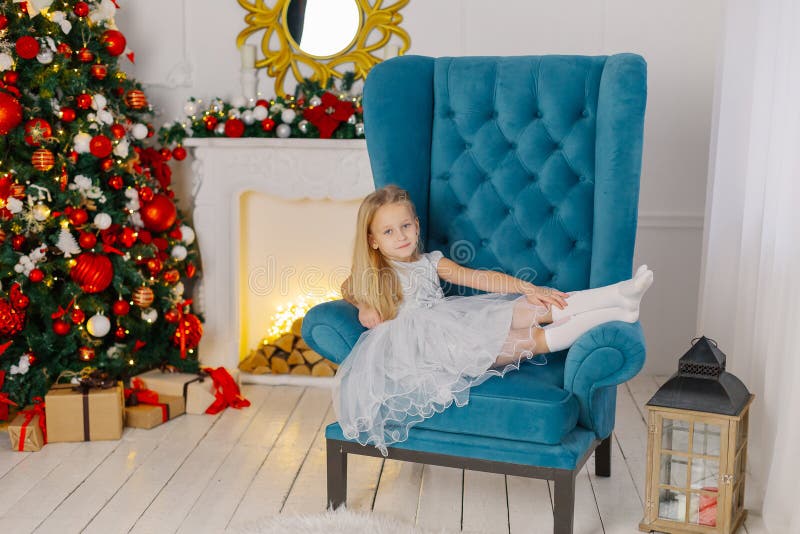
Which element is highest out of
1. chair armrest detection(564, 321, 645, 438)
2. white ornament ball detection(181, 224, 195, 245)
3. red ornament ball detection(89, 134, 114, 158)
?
red ornament ball detection(89, 134, 114, 158)

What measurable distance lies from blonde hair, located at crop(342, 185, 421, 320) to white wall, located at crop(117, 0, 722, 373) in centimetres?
150

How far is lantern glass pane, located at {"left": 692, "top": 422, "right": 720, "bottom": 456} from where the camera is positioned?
2.34 meters

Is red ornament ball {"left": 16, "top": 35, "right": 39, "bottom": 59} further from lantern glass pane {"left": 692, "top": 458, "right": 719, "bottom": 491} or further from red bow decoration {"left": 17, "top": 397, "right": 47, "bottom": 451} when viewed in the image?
lantern glass pane {"left": 692, "top": 458, "right": 719, "bottom": 491}

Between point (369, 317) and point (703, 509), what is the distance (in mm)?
1098

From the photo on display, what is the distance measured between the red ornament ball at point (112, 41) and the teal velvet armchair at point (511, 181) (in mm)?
1288

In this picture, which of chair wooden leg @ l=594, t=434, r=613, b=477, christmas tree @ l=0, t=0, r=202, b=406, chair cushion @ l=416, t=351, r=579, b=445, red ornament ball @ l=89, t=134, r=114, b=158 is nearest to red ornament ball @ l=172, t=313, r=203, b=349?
christmas tree @ l=0, t=0, r=202, b=406

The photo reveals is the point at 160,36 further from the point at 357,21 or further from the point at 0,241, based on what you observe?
the point at 0,241

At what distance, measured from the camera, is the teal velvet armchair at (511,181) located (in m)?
2.37

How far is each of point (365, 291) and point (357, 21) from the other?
1.79 m

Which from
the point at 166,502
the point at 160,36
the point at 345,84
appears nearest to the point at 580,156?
the point at 345,84

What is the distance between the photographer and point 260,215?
4082mm

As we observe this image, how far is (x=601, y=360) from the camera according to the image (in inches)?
88.3

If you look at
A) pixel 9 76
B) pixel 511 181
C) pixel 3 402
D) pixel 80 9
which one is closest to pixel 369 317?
pixel 511 181

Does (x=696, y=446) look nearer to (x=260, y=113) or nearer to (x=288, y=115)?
(x=288, y=115)
